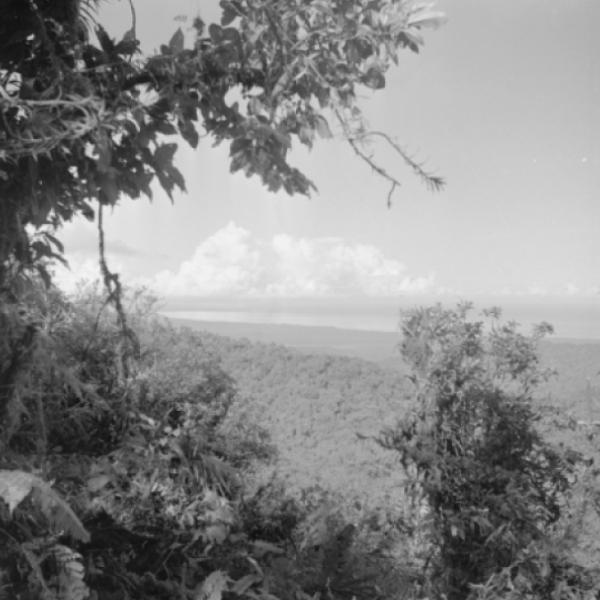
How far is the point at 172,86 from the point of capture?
4.09 ft

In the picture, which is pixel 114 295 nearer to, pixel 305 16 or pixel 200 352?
pixel 305 16

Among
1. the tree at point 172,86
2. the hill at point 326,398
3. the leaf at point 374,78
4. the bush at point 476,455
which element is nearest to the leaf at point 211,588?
the tree at point 172,86

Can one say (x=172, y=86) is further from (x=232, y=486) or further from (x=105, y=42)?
(x=232, y=486)

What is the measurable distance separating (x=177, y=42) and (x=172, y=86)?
0.35 feet

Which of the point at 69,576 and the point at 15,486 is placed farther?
the point at 69,576

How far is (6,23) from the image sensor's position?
131cm

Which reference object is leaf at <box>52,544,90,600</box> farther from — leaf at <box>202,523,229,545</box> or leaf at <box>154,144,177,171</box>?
leaf at <box>202,523,229,545</box>

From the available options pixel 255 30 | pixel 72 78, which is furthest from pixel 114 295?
pixel 255 30

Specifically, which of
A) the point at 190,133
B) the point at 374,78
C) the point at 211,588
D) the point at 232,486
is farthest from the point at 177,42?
the point at 232,486

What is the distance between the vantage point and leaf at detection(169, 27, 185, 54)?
125 centimetres

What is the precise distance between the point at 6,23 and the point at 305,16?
2.41ft

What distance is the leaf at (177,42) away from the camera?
125 centimetres

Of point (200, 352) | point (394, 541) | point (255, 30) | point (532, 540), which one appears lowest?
point (394, 541)

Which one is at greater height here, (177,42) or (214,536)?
(177,42)
